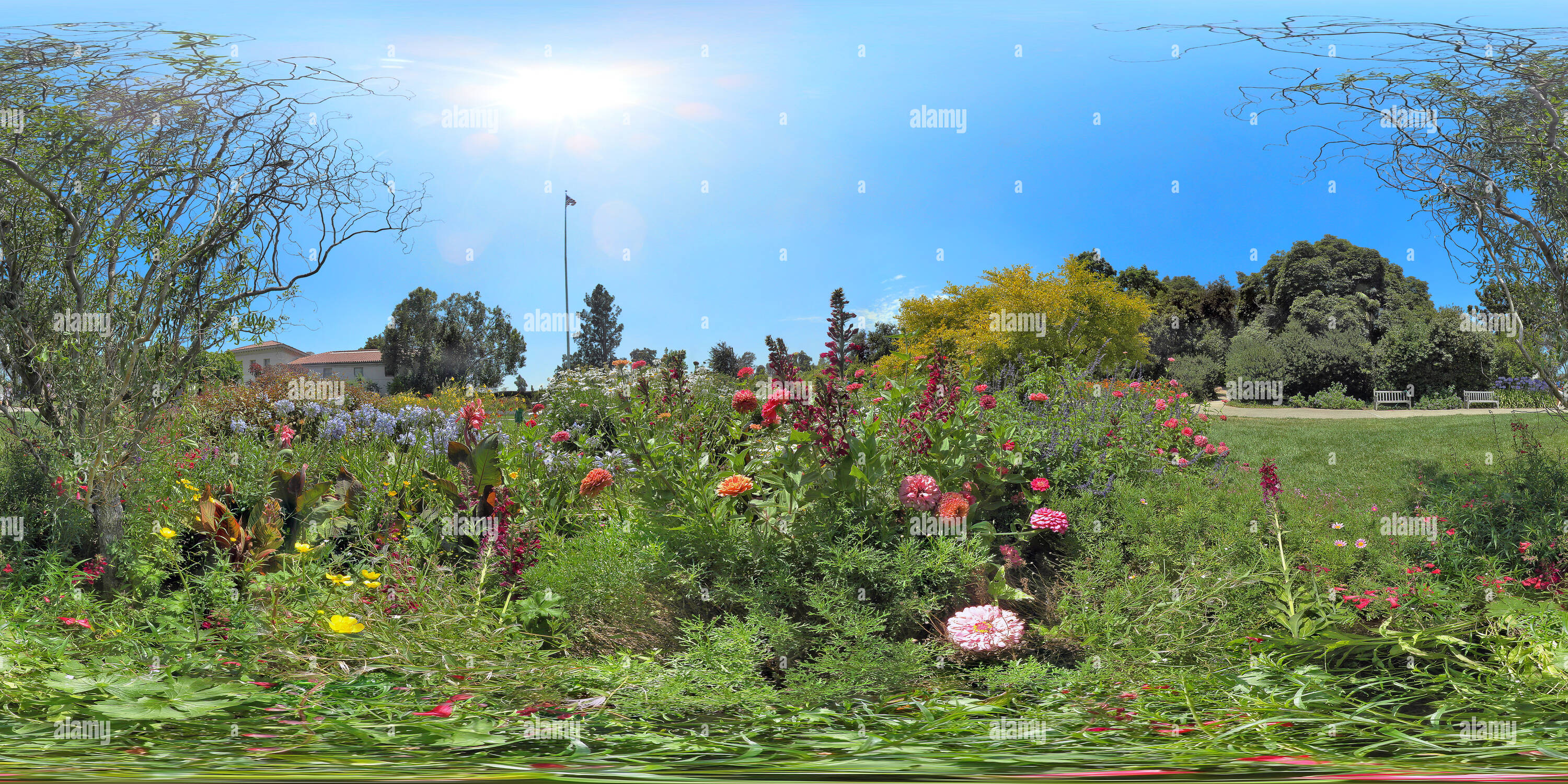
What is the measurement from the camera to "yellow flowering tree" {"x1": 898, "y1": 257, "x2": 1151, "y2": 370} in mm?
15438

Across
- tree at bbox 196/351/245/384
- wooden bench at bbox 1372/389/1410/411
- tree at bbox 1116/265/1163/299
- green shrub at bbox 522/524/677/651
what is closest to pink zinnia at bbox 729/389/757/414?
green shrub at bbox 522/524/677/651

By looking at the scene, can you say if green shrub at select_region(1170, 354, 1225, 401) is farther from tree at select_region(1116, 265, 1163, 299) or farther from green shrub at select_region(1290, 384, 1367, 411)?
tree at select_region(1116, 265, 1163, 299)

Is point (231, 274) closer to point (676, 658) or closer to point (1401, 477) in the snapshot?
point (676, 658)

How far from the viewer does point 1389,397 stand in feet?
61.0

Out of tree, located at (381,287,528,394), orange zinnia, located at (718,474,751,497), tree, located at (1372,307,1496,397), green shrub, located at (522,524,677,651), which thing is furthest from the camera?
tree, located at (381,287,528,394)

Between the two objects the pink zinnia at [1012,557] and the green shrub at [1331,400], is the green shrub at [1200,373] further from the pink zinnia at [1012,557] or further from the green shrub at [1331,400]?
the pink zinnia at [1012,557]

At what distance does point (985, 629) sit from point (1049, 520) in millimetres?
970

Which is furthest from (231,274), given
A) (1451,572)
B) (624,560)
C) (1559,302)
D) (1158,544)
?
(1559,302)

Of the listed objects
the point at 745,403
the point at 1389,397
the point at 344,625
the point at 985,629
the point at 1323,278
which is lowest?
the point at 985,629

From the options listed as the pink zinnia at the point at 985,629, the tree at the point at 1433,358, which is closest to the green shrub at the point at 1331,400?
the tree at the point at 1433,358

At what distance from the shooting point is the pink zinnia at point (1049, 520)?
13.1ft

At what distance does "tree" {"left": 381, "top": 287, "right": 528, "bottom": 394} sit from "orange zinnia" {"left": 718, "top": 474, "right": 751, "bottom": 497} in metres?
30.1

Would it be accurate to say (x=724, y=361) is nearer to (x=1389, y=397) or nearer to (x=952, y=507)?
(x=952, y=507)

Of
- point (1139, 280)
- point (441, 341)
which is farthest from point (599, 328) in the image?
point (1139, 280)
